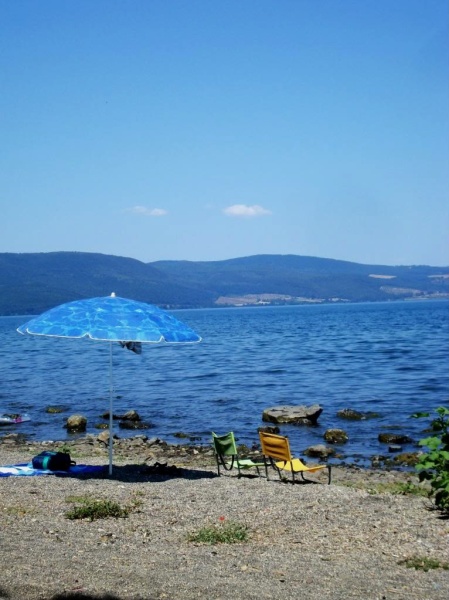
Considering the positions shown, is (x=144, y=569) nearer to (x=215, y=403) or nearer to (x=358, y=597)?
(x=358, y=597)

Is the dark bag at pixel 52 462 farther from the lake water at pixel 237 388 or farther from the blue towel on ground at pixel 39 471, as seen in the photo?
the lake water at pixel 237 388

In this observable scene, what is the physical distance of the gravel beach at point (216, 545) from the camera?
6031 millimetres

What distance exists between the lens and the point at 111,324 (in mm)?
10680

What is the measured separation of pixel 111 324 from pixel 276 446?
3477 millimetres

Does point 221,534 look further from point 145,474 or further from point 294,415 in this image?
point 294,415

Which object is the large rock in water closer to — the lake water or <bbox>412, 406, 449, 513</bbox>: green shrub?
the lake water

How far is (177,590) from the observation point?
5.95 metres

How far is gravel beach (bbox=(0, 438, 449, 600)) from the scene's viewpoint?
603 cm

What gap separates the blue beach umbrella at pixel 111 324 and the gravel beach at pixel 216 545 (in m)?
1.89

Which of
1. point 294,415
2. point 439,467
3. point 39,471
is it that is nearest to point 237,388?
point 294,415

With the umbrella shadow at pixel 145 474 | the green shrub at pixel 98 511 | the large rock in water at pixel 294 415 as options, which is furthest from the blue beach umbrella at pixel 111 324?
the large rock in water at pixel 294 415

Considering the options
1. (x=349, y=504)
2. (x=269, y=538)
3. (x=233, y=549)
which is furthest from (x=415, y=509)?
(x=233, y=549)

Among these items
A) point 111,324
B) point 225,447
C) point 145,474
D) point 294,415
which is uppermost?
point 111,324

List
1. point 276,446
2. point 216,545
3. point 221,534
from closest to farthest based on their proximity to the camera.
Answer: point 216,545 → point 221,534 → point 276,446
